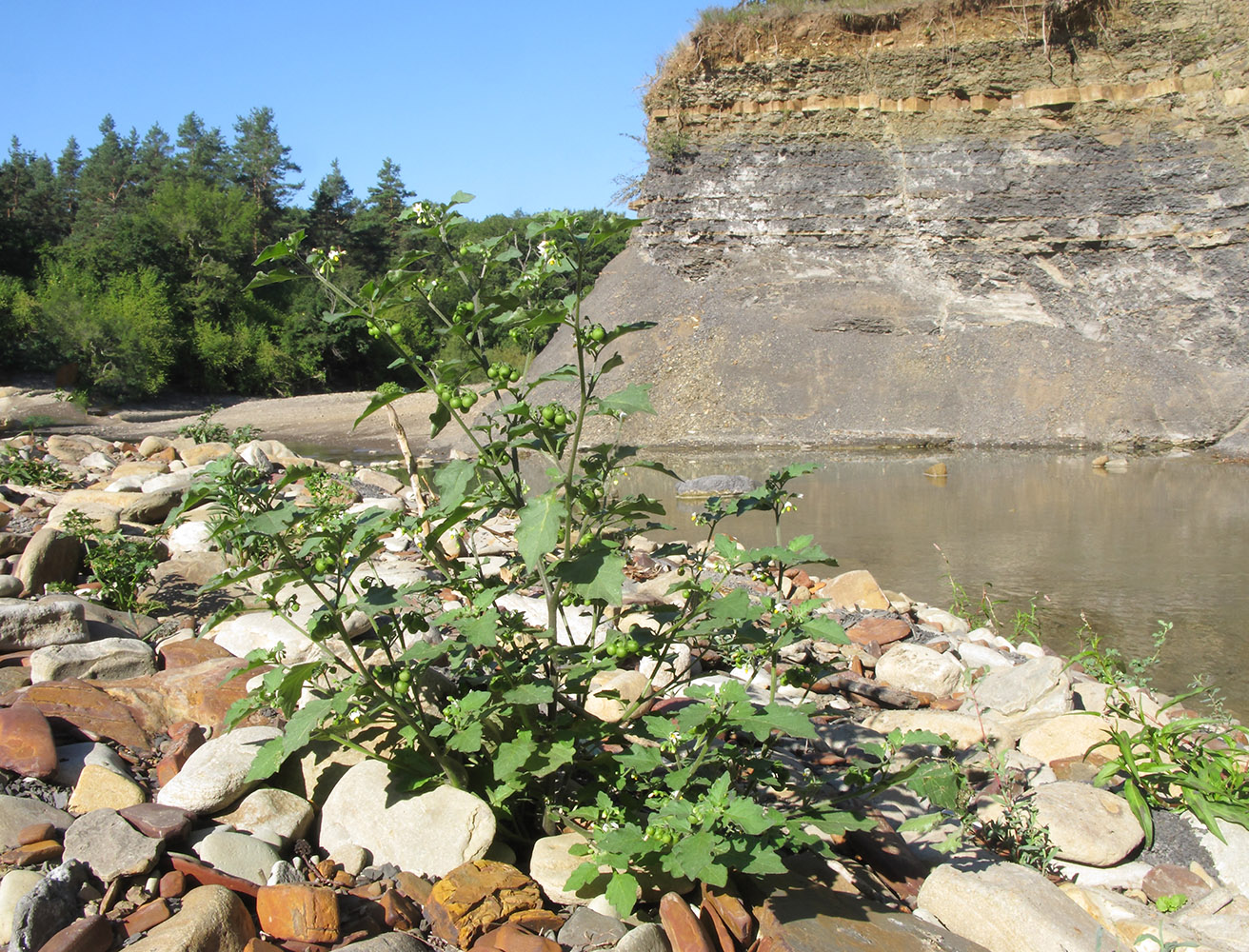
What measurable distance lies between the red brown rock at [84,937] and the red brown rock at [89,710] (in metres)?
0.98

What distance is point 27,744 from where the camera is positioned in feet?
8.11

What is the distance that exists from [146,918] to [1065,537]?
8.05 metres

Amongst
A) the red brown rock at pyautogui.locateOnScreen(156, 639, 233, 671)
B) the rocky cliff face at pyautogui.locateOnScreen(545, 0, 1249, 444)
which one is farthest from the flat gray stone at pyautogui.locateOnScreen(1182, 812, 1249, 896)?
the rocky cliff face at pyautogui.locateOnScreen(545, 0, 1249, 444)

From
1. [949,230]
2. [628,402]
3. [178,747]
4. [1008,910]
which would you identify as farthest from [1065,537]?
[949,230]

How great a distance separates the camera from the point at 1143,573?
269 inches

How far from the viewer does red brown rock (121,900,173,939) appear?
6.19ft

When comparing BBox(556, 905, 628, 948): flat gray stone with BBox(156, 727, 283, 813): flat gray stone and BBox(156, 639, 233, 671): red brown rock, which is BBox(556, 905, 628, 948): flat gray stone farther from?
BBox(156, 639, 233, 671): red brown rock

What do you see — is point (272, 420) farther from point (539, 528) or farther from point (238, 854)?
point (539, 528)

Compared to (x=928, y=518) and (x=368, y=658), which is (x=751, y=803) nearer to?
(x=368, y=658)

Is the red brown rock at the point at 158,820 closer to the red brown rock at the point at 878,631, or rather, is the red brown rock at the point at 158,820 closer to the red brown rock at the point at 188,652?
the red brown rock at the point at 188,652

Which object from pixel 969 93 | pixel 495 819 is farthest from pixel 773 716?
pixel 969 93

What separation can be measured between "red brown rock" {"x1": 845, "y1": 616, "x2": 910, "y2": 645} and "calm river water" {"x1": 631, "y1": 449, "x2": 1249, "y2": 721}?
1.13 meters

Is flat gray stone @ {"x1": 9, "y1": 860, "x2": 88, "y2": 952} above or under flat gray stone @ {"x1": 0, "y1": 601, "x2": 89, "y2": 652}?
under

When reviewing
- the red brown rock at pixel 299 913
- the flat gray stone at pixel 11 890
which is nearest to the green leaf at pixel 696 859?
the red brown rock at pixel 299 913
